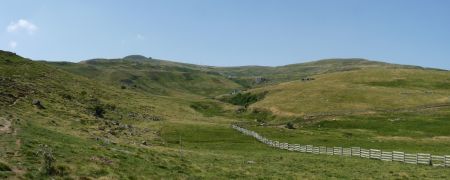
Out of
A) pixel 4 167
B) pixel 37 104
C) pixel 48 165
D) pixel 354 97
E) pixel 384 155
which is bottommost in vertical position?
pixel 384 155

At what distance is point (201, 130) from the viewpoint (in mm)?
95938

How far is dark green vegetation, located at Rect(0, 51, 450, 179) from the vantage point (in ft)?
107

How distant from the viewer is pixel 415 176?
4109 cm

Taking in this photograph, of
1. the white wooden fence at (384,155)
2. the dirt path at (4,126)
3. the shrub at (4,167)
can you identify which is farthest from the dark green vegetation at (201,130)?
the white wooden fence at (384,155)

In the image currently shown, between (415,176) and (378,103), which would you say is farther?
(378,103)

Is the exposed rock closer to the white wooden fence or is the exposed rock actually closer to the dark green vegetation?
the dark green vegetation

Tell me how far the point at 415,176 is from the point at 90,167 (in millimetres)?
29082

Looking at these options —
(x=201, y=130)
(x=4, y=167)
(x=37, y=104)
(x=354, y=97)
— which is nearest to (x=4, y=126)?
(x=4, y=167)

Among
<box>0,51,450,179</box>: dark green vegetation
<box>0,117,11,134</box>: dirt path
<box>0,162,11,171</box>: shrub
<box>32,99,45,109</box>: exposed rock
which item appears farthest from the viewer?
<box>32,99,45,109</box>: exposed rock

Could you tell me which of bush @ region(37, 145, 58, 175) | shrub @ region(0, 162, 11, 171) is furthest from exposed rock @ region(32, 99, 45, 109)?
shrub @ region(0, 162, 11, 171)

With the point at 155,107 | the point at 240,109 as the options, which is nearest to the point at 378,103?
the point at 240,109

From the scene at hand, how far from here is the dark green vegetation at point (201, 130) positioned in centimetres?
3247

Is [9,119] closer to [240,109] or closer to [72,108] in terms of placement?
[72,108]

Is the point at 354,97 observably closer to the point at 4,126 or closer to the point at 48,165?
the point at 4,126
